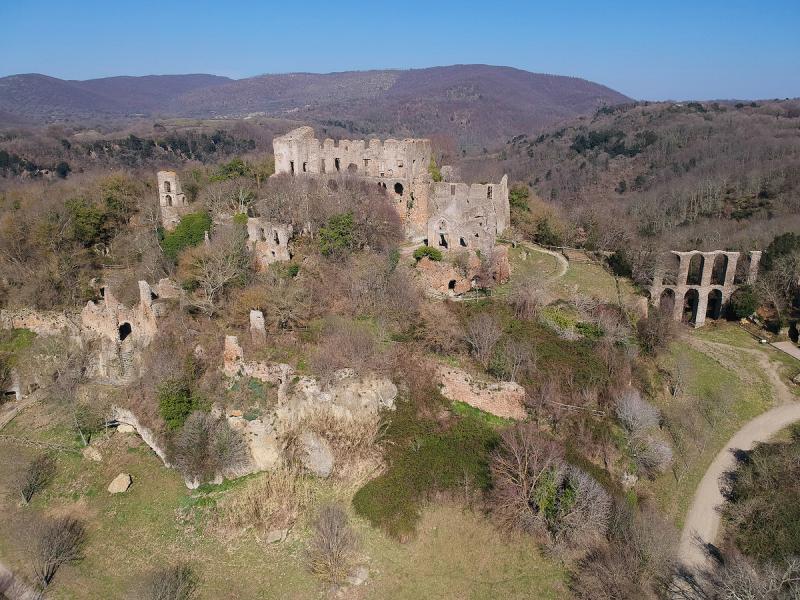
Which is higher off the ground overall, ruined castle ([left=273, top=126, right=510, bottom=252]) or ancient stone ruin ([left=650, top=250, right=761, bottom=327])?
ruined castle ([left=273, top=126, right=510, bottom=252])

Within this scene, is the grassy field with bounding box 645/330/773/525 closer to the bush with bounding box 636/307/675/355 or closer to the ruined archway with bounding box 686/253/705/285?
the bush with bounding box 636/307/675/355

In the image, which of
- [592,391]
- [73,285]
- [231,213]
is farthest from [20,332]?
[592,391]

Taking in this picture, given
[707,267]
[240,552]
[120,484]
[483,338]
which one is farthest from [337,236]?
[707,267]

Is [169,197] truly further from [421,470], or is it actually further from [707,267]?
[707,267]

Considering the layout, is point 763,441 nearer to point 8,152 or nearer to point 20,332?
point 20,332

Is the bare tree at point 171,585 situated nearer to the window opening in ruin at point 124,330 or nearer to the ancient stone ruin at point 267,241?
the window opening in ruin at point 124,330

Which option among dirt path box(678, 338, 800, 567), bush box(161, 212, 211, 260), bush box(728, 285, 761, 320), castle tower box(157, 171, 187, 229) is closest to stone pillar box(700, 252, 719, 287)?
bush box(728, 285, 761, 320)
